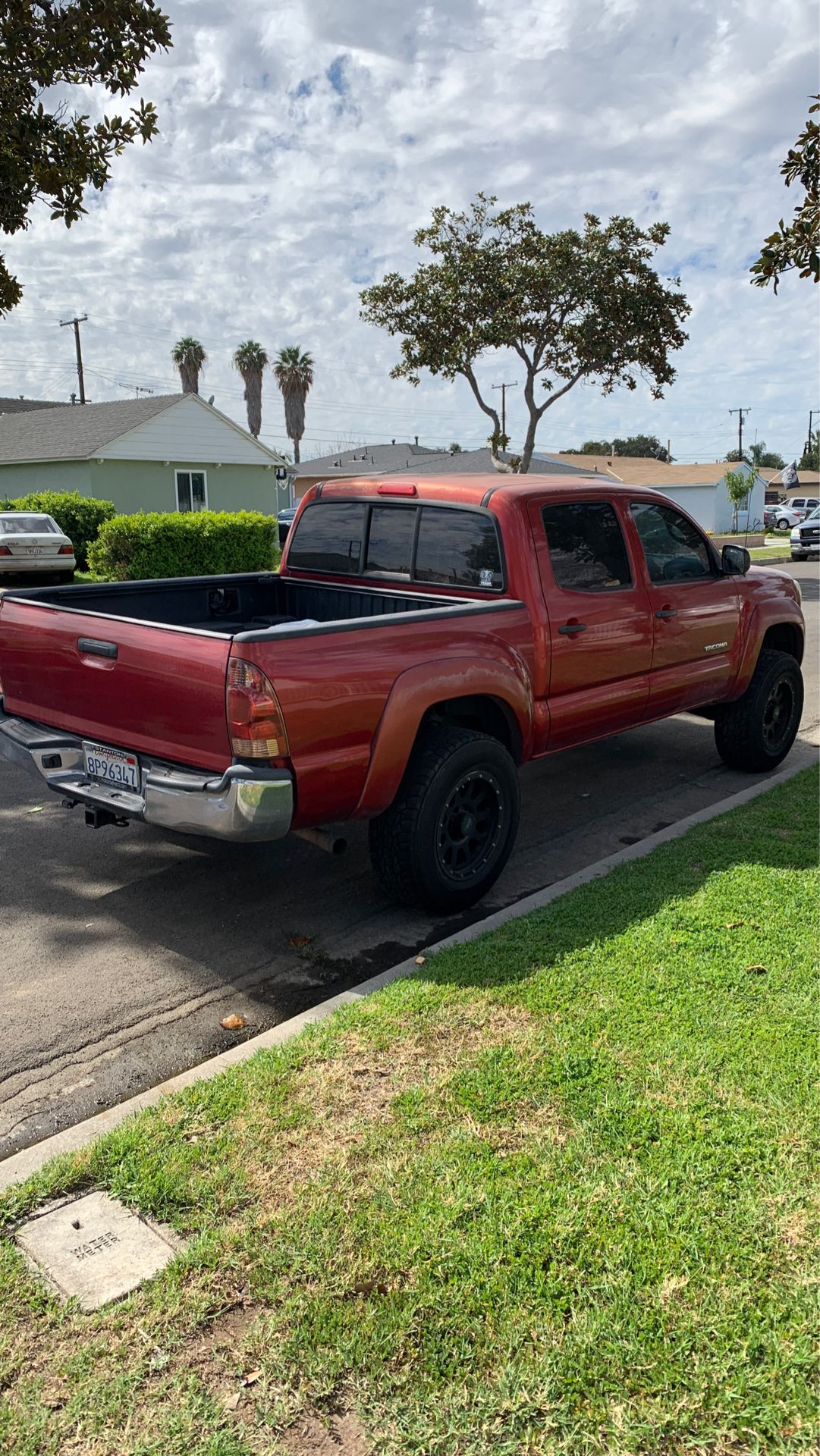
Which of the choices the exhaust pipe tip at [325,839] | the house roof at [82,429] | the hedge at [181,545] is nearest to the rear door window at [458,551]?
the exhaust pipe tip at [325,839]

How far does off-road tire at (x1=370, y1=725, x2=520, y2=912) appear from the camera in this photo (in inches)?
180

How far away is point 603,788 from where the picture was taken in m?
7.10

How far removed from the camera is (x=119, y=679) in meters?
4.43

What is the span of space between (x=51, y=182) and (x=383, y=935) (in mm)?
6179

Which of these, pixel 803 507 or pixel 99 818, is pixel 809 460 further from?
pixel 99 818

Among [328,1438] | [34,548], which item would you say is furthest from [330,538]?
[34,548]

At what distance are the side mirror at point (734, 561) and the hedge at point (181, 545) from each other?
41.3 feet

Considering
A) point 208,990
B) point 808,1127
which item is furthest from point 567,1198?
point 208,990

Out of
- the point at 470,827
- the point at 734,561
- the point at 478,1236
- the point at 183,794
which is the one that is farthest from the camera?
the point at 734,561

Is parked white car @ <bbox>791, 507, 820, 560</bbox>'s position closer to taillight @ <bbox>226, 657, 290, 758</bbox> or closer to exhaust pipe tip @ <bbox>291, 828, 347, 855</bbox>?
exhaust pipe tip @ <bbox>291, 828, 347, 855</bbox>

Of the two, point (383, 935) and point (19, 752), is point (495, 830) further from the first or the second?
point (19, 752)

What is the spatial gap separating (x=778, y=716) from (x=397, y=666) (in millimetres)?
3959

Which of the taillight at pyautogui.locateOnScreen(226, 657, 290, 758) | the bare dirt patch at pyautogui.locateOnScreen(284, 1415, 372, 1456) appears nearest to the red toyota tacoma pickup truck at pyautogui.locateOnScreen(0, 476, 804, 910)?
the taillight at pyautogui.locateOnScreen(226, 657, 290, 758)

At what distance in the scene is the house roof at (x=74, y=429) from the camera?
92.9 ft
